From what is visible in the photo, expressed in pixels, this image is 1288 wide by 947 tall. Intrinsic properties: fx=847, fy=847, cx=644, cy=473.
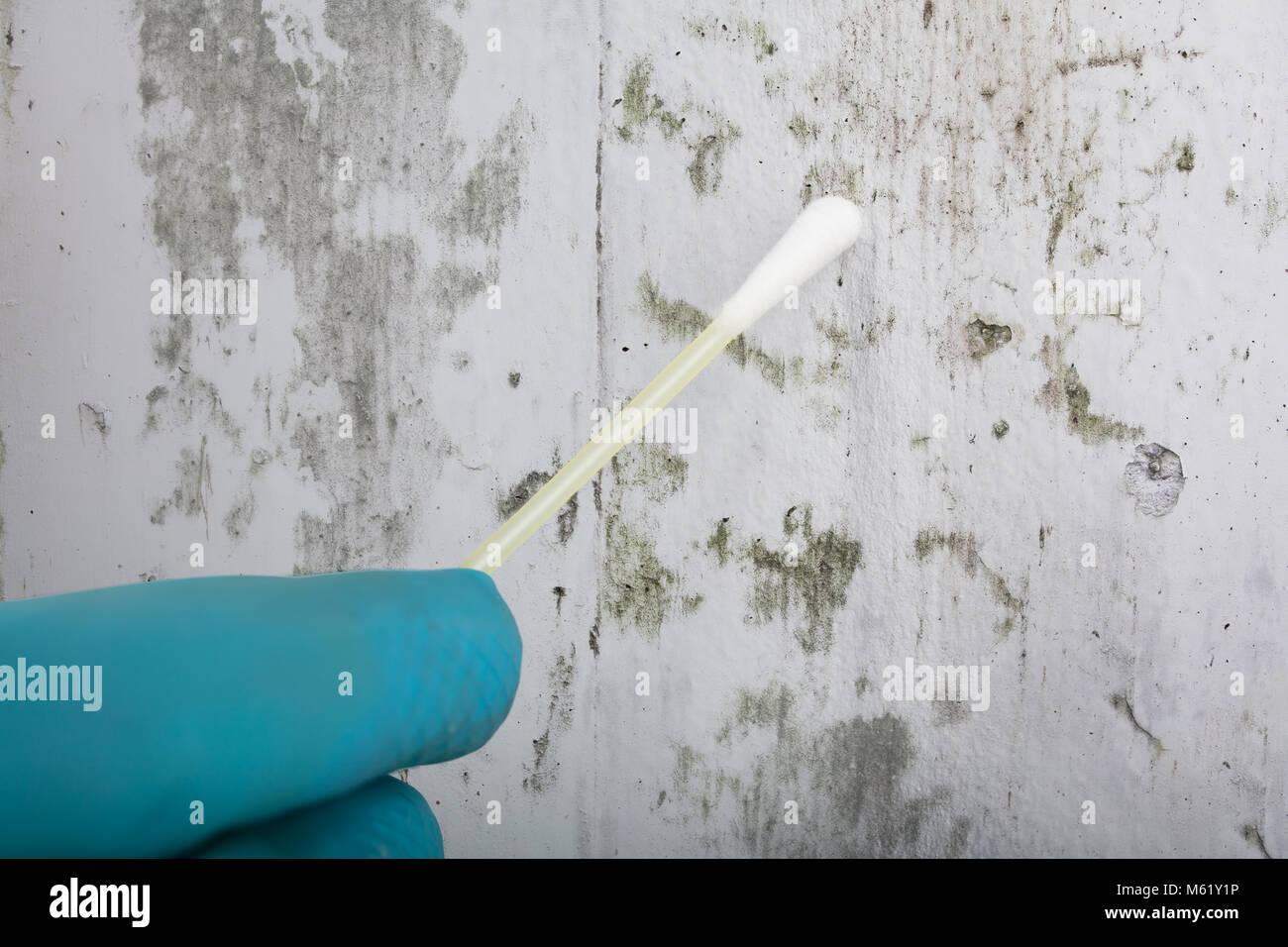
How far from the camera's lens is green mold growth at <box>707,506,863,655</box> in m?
1.09

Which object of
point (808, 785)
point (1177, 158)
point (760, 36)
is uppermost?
point (760, 36)

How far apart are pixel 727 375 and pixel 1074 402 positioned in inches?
17.2

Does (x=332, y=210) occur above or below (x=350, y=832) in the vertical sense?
above

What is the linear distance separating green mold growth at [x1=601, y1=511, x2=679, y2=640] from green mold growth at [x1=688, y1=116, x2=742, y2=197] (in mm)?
435

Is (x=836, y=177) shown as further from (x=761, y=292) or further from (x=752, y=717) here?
→ (x=752, y=717)

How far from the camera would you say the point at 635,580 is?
1104mm

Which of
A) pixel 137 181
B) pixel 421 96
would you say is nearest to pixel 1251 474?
pixel 421 96

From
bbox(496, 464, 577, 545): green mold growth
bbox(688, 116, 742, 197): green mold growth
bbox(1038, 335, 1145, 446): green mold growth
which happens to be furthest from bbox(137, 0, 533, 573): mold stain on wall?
bbox(1038, 335, 1145, 446): green mold growth

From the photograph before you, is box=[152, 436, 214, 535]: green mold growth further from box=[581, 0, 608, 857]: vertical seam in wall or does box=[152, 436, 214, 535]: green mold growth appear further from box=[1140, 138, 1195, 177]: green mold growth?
box=[1140, 138, 1195, 177]: green mold growth

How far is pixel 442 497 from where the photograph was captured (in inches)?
43.4

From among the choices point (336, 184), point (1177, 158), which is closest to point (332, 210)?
point (336, 184)

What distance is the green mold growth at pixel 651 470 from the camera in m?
1.10

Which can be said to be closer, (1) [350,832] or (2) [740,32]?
(1) [350,832]

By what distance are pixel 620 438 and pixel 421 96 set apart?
546mm
